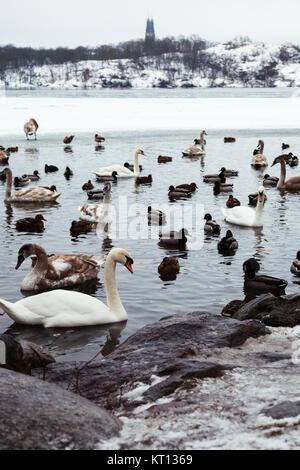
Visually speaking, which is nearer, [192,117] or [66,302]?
[66,302]

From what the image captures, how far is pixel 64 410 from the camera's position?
419 cm

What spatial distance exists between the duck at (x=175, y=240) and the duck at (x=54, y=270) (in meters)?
2.26

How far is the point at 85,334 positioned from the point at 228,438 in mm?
4090

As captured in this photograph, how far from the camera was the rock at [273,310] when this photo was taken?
23.9ft

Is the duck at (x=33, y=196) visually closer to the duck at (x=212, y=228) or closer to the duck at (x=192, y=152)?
the duck at (x=212, y=228)

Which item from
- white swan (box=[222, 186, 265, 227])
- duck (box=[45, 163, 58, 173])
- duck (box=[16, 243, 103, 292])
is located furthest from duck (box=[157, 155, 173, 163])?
duck (box=[16, 243, 103, 292])

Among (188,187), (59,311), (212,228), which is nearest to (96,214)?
(212,228)

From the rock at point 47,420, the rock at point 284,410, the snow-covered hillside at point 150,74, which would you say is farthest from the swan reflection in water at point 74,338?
the snow-covered hillside at point 150,74

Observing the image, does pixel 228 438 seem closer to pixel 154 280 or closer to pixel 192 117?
pixel 154 280

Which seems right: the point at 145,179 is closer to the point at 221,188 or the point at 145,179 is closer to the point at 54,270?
the point at 221,188

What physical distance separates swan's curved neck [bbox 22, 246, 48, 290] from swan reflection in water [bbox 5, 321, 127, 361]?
1334 mm

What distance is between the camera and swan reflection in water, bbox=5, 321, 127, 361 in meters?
7.37

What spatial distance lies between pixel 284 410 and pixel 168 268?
5.93 meters

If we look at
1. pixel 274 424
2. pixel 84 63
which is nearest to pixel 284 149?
pixel 274 424
